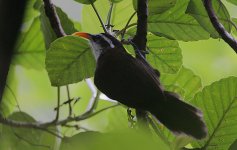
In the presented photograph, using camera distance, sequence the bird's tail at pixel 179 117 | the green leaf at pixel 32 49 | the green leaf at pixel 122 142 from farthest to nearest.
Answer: the green leaf at pixel 32 49 < the bird's tail at pixel 179 117 < the green leaf at pixel 122 142

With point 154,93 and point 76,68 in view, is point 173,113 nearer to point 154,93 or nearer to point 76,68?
point 154,93

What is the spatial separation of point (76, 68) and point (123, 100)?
20 centimetres

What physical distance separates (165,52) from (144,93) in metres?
0.26

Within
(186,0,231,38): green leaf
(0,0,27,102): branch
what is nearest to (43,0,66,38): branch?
(186,0,231,38): green leaf

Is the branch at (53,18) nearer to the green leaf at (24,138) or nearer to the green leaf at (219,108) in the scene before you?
the green leaf at (24,138)

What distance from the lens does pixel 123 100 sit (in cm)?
107

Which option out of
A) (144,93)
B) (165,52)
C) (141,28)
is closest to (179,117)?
(144,93)

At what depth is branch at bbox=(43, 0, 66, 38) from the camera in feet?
4.17

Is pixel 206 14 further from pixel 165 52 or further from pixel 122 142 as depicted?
pixel 122 142

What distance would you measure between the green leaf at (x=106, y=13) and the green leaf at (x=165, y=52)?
0.20 m

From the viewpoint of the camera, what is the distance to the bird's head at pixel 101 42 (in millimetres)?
1269

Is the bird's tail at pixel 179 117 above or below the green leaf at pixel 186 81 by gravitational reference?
above

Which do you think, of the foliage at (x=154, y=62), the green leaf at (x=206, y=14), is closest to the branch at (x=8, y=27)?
the foliage at (x=154, y=62)

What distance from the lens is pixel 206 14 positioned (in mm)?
1177
